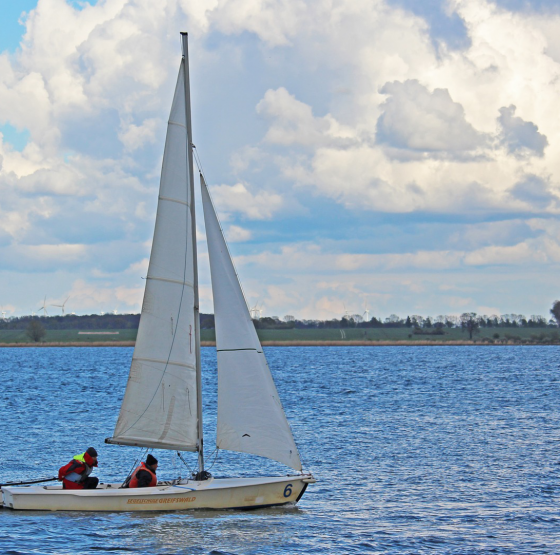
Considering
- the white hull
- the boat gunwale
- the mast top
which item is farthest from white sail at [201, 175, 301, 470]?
the mast top

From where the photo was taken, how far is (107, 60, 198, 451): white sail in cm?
2461

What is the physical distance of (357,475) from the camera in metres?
33.7

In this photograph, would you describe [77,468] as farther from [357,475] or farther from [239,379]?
[357,475]

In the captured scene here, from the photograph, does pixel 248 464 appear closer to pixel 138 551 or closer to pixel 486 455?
pixel 486 455

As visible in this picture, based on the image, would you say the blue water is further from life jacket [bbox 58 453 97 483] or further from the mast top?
the mast top

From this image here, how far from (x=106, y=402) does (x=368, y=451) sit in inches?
1259

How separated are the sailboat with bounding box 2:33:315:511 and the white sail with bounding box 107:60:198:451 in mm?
28

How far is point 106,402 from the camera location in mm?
66938

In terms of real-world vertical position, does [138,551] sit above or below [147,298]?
below

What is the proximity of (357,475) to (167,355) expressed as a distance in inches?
476

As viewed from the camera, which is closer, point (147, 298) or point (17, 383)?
Result: point (147, 298)

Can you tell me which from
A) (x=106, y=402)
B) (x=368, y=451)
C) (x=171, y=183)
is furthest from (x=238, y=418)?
(x=106, y=402)

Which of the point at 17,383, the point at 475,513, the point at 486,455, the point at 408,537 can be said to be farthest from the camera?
the point at 17,383

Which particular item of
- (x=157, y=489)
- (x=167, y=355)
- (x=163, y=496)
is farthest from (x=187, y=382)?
(x=163, y=496)
